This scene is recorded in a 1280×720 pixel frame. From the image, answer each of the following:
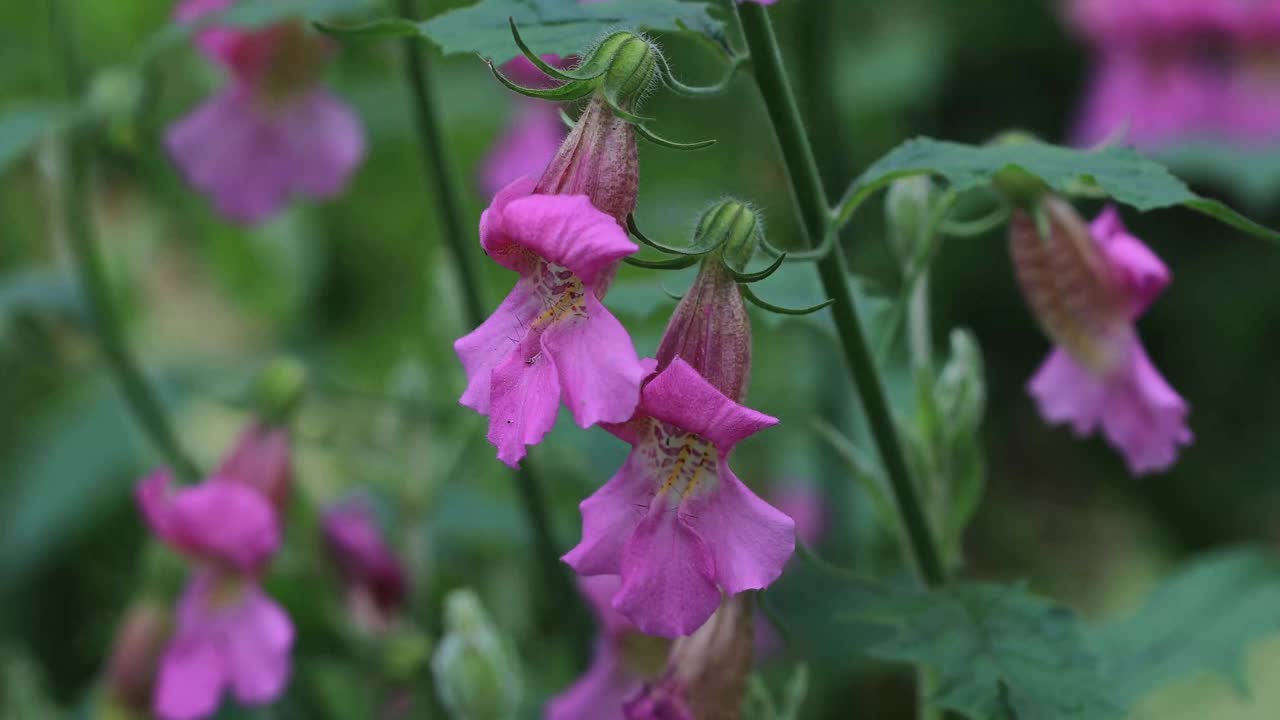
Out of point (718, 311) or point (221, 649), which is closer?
point (718, 311)

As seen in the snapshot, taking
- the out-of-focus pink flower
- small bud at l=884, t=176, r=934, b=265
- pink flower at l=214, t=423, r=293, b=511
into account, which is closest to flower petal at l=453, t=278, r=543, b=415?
small bud at l=884, t=176, r=934, b=265

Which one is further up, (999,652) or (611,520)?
(611,520)

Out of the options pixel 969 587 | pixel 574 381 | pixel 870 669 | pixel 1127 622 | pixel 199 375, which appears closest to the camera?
pixel 574 381

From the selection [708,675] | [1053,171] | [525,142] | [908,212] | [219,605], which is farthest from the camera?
[525,142]

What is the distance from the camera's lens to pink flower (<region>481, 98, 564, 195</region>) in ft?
5.94

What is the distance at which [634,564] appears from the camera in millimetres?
742

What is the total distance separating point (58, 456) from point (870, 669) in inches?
46.8

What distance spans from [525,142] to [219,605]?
0.77m

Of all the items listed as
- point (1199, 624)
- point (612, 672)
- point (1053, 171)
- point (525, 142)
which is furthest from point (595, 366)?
point (525, 142)

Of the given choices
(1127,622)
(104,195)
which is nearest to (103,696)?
(1127,622)

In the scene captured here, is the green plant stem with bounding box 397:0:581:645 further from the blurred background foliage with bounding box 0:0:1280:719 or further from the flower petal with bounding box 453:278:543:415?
the flower petal with bounding box 453:278:543:415

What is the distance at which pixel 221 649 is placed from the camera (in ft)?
4.16

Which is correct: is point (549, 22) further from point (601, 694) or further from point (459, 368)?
point (459, 368)

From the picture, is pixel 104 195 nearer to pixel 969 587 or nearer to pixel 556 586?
pixel 556 586
